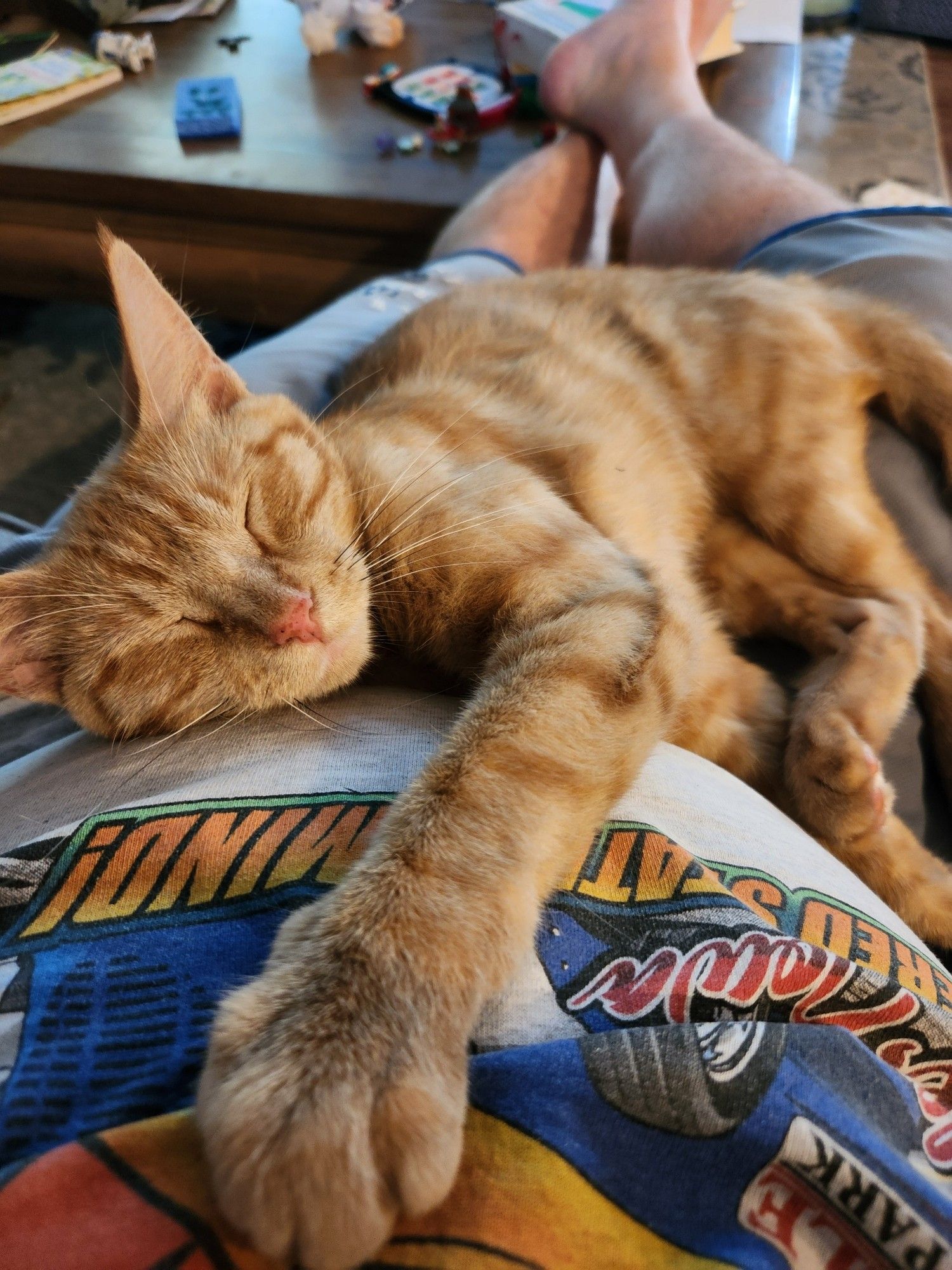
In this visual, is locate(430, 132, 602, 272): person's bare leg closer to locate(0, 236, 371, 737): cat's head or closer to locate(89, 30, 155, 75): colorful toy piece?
locate(0, 236, 371, 737): cat's head

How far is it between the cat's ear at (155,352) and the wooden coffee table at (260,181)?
4.78ft

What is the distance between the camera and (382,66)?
2990 mm

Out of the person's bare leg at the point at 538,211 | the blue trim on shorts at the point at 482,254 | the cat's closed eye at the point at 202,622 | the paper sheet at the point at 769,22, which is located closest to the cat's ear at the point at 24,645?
the cat's closed eye at the point at 202,622

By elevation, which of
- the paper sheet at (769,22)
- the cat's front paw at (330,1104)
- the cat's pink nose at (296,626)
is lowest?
the cat's pink nose at (296,626)

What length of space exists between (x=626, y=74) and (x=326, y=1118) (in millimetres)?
2760

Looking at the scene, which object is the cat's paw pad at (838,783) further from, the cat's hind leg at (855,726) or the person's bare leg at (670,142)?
the person's bare leg at (670,142)

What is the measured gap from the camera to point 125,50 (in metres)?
3.03

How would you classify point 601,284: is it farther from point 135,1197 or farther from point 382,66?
point 382,66

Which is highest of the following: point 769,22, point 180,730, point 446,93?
point 769,22

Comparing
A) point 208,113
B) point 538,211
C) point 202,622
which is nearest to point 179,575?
point 202,622

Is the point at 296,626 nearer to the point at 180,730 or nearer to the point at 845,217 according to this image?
the point at 180,730

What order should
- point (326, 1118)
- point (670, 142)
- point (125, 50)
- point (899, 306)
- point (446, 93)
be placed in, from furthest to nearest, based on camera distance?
point (125, 50), point (446, 93), point (670, 142), point (899, 306), point (326, 1118)

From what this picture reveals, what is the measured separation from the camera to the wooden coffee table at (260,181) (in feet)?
8.13

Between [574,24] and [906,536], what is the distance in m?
2.37
